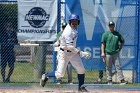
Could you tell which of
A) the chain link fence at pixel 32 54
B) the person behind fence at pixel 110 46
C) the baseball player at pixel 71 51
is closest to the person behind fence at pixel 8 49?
the chain link fence at pixel 32 54

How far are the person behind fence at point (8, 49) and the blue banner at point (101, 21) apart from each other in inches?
73.4

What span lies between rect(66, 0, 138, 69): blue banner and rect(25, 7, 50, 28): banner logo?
2.43ft

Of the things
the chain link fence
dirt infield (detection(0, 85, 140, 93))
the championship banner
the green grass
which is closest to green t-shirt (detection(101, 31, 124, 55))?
the chain link fence

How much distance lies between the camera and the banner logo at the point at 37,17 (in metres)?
16.4

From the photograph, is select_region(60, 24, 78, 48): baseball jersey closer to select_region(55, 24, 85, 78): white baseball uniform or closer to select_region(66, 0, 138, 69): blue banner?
select_region(55, 24, 85, 78): white baseball uniform

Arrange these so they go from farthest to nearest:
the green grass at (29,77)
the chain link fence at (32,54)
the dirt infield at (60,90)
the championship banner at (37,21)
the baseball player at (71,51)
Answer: the chain link fence at (32,54), the championship banner at (37,21), the green grass at (29,77), the dirt infield at (60,90), the baseball player at (71,51)

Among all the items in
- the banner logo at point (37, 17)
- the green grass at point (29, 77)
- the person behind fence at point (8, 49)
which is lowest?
the green grass at point (29, 77)

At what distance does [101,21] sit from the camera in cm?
1661

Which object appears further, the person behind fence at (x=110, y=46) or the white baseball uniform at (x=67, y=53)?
Answer: the person behind fence at (x=110, y=46)

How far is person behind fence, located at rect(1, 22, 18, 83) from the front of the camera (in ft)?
53.7

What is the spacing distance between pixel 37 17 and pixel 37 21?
13cm

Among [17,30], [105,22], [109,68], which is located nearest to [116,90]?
[109,68]

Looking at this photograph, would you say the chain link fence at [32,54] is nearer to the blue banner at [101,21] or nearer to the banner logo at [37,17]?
the blue banner at [101,21]

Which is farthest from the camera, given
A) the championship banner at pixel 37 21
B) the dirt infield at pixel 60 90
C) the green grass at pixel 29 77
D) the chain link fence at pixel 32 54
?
the chain link fence at pixel 32 54
